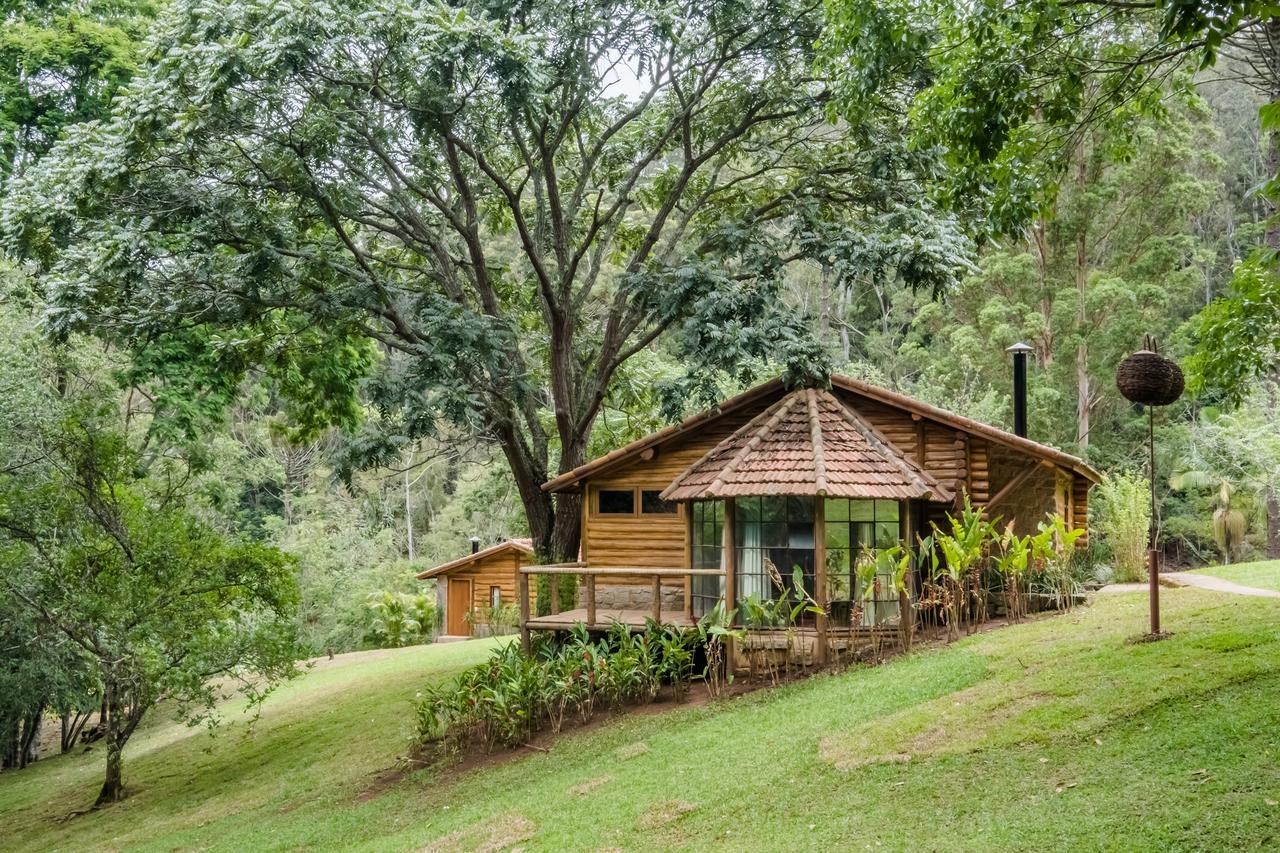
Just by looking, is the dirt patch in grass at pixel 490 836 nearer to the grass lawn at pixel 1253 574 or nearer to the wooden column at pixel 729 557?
the wooden column at pixel 729 557

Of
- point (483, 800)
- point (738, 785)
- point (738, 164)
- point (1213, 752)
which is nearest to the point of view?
point (1213, 752)

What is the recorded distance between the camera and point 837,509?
47.4 feet

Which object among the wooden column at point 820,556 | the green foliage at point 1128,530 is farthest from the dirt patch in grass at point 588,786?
the green foliage at point 1128,530

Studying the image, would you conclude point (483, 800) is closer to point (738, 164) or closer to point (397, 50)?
point (397, 50)

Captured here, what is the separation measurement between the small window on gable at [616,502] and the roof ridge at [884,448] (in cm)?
397

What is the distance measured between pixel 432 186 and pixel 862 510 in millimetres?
8796

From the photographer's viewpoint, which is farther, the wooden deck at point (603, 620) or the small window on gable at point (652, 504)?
the small window on gable at point (652, 504)

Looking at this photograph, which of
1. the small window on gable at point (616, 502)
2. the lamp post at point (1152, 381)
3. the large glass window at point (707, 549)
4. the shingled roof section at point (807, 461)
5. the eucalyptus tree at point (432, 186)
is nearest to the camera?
the lamp post at point (1152, 381)

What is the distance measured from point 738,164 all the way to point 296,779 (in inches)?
490

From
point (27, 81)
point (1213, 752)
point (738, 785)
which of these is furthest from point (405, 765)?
point (27, 81)

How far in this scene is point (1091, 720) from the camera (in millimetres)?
8820

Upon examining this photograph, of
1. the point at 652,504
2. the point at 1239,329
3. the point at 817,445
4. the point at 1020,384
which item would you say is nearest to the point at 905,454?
the point at 817,445

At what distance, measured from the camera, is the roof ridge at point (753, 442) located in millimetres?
13954

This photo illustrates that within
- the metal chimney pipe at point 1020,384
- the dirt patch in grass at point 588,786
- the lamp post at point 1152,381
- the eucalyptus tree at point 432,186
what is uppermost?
the eucalyptus tree at point 432,186
